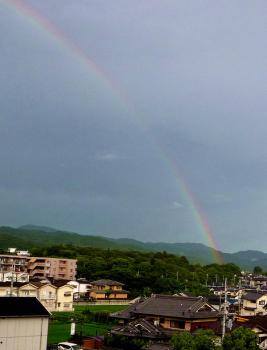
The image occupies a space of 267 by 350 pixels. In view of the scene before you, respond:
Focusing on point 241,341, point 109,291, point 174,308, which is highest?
point 241,341

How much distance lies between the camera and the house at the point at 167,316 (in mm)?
25753

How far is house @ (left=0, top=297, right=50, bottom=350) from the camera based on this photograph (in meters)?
18.7

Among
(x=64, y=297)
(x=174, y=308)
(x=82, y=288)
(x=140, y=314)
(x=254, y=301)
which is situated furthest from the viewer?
(x=82, y=288)

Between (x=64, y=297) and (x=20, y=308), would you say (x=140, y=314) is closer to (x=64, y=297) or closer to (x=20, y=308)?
(x=20, y=308)

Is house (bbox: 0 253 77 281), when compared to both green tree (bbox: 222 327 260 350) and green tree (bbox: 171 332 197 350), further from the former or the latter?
green tree (bbox: 222 327 260 350)

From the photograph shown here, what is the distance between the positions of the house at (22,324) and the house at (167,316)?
663cm

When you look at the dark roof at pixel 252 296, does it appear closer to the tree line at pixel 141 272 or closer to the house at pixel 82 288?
the tree line at pixel 141 272

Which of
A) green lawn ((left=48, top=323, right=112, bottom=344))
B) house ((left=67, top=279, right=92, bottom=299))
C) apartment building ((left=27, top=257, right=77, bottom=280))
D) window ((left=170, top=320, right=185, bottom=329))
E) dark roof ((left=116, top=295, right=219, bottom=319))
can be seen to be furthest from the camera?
apartment building ((left=27, top=257, right=77, bottom=280))

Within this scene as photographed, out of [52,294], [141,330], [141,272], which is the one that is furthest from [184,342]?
[141,272]

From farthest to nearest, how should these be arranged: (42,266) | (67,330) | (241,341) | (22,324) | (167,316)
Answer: (42,266) → (67,330) → (167,316) → (22,324) → (241,341)

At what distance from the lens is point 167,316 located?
27578 mm

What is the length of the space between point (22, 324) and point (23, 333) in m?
0.35

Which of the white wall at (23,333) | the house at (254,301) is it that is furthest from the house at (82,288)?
the white wall at (23,333)

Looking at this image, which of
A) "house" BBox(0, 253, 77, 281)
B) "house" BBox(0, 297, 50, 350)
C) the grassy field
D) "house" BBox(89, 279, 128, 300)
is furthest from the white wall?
"house" BBox(0, 253, 77, 281)
